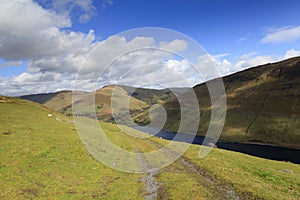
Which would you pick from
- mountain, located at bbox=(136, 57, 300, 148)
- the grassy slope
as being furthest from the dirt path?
mountain, located at bbox=(136, 57, 300, 148)

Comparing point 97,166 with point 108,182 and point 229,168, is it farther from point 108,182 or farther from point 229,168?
point 229,168

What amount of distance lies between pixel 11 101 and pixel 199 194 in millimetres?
77106

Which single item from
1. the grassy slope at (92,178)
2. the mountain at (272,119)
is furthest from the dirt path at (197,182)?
the mountain at (272,119)

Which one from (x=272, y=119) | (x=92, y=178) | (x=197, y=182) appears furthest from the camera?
(x=272, y=119)

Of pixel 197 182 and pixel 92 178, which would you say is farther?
pixel 92 178

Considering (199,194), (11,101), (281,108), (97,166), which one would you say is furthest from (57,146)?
(281,108)

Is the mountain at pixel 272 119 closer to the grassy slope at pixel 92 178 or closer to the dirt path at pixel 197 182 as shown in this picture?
the grassy slope at pixel 92 178

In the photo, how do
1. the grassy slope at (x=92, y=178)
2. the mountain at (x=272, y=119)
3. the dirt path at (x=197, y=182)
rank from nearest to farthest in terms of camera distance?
1. the grassy slope at (x=92, y=178)
2. the dirt path at (x=197, y=182)
3. the mountain at (x=272, y=119)

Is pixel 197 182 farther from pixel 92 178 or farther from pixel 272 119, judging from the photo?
pixel 272 119

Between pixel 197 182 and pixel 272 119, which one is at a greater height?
pixel 197 182

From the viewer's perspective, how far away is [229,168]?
39531 mm

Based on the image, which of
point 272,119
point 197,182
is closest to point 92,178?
point 197,182

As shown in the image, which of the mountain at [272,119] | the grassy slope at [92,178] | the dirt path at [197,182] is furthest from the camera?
the mountain at [272,119]

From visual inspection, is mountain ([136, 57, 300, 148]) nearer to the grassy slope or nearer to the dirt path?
the grassy slope
